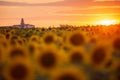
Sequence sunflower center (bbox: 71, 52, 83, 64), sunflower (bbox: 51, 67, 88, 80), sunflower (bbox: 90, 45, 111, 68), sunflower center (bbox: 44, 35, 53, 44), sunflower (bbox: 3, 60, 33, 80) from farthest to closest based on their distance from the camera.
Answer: sunflower center (bbox: 44, 35, 53, 44)
sunflower center (bbox: 71, 52, 83, 64)
sunflower (bbox: 90, 45, 111, 68)
sunflower (bbox: 3, 60, 33, 80)
sunflower (bbox: 51, 67, 88, 80)

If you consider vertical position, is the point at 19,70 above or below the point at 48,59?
below

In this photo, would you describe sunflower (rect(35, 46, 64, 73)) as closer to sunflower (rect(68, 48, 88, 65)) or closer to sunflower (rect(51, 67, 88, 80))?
sunflower (rect(68, 48, 88, 65))

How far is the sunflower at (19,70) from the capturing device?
14.0ft

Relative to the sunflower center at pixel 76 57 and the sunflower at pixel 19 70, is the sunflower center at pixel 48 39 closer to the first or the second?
the sunflower center at pixel 76 57

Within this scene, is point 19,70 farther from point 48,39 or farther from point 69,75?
point 48,39

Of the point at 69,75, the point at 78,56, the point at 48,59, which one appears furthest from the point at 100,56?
the point at 69,75

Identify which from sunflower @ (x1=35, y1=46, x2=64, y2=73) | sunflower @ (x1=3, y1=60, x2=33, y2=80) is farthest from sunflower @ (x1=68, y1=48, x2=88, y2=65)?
sunflower @ (x1=3, y1=60, x2=33, y2=80)

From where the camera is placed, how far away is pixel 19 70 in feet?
14.3

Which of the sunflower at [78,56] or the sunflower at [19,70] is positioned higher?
the sunflower at [78,56]

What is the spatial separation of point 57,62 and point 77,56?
17.2 inches

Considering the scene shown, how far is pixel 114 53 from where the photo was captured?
4996 mm

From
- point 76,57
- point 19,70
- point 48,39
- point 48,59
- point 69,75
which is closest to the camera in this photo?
point 69,75

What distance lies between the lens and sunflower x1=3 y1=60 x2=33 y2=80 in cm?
427


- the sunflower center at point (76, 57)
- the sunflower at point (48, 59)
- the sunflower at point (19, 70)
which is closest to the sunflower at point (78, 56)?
the sunflower center at point (76, 57)
